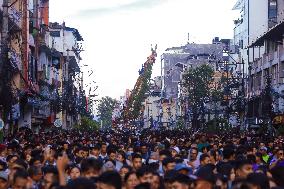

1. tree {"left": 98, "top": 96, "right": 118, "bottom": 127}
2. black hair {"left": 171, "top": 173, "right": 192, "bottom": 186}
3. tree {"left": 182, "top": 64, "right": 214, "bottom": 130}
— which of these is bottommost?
tree {"left": 98, "top": 96, "right": 118, "bottom": 127}

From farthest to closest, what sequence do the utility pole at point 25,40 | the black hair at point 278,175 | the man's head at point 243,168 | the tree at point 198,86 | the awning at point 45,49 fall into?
the tree at point 198,86 → the awning at point 45,49 → the utility pole at point 25,40 → the man's head at point 243,168 → the black hair at point 278,175

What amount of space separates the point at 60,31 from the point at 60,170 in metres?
89.7

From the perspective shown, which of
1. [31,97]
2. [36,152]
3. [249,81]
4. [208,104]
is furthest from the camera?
[208,104]

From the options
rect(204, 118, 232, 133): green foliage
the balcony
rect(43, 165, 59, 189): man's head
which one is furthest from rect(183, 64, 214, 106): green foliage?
rect(43, 165, 59, 189): man's head

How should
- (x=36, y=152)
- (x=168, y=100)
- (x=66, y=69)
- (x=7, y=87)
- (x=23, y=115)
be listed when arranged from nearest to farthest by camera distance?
(x=36, y=152), (x=7, y=87), (x=23, y=115), (x=66, y=69), (x=168, y=100)

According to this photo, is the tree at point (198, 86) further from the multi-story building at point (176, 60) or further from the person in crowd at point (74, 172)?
the person in crowd at point (74, 172)

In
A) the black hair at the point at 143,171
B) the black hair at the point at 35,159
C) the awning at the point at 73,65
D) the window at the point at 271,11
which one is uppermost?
the window at the point at 271,11

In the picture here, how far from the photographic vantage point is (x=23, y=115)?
2164 inches

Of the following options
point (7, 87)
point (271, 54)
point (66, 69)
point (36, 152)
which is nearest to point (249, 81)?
point (271, 54)

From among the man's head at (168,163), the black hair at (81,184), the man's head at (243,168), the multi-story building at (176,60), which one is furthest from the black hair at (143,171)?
the multi-story building at (176,60)

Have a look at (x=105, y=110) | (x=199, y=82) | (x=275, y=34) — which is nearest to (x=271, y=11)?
(x=199, y=82)

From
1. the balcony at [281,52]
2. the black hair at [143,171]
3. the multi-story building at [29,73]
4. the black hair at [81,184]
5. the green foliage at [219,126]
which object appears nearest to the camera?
the black hair at [81,184]

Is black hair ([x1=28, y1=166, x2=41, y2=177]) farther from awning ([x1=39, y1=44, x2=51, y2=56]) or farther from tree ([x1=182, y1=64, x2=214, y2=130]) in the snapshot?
tree ([x1=182, y1=64, x2=214, y2=130])

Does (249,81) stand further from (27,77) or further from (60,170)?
(60,170)
